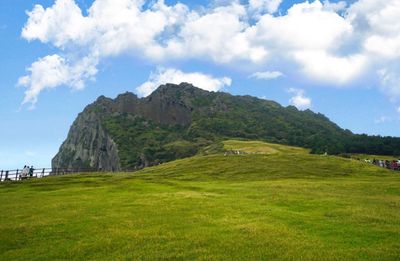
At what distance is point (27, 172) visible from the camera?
85500 mm

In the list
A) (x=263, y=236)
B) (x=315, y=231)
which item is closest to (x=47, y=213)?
(x=263, y=236)

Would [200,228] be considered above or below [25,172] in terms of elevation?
below

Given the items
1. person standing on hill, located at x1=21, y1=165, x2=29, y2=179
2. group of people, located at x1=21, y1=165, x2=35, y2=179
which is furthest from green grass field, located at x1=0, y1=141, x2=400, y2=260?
group of people, located at x1=21, y1=165, x2=35, y2=179

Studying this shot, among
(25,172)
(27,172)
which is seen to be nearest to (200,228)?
(25,172)

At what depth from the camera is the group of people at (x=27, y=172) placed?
275 feet

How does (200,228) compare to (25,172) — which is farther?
(25,172)

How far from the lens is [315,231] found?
1029 inches

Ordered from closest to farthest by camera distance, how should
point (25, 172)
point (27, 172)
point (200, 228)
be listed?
point (200, 228) → point (25, 172) → point (27, 172)

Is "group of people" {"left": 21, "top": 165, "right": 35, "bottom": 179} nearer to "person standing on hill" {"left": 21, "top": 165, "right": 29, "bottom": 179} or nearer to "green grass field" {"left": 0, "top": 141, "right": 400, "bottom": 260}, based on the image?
"person standing on hill" {"left": 21, "top": 165, "right": 29, "bottom": 179}

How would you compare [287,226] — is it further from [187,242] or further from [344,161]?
[344,161]

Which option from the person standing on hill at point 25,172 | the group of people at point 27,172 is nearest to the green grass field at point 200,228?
the person standing on hill at point 25,172

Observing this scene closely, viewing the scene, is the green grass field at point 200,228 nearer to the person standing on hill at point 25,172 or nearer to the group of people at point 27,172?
the person standing on hill at point 25,172

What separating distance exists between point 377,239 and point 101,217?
61.3ft

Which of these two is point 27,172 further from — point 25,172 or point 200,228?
point 200,228
